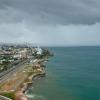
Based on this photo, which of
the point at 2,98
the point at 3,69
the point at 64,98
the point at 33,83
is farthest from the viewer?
the point at 3,69

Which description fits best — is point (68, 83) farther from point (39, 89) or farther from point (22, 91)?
point (22, 91)

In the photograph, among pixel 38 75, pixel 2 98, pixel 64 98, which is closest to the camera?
pixel 2 98

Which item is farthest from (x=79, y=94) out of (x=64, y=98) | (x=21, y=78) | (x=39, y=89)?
(x=21, y=78)

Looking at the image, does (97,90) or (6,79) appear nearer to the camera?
(97,90)

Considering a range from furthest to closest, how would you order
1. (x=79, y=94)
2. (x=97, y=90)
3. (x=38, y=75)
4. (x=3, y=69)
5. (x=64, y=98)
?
(x=3, y=69), (x=38, y=75), (x=97, y=90), (x=79, y=94), (x=64, y=98)

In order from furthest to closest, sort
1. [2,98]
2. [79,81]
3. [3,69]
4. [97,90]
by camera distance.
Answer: [3,69], [79,81], [97,90], [2,98]

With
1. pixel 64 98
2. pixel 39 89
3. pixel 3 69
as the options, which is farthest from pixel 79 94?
pixel 3 69

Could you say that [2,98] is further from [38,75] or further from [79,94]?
[38,75]

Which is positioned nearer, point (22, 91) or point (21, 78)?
point (22, 91)
